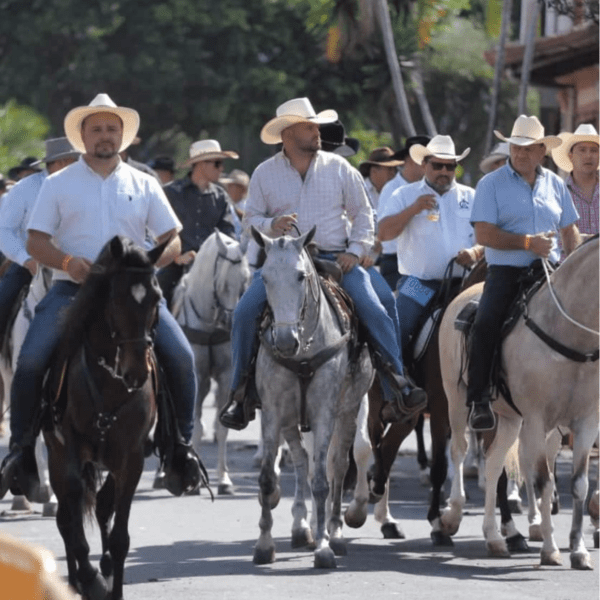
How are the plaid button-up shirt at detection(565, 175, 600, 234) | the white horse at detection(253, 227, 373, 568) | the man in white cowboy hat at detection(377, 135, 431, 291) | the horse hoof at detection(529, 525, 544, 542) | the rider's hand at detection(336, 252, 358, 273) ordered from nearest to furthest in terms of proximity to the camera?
the white horse at detection(253, 227, 373, 568) → the rider's hand at detection(336, 252, 358, 273) → the horse hoof at detection(529, 525, 544, 542) → the plaid button-up shirt at detection(565, 175, 600, 234) → the man in white cowboy hat at detection(377, 135, 431, 291)

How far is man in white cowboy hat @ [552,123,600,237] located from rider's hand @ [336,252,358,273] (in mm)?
2363

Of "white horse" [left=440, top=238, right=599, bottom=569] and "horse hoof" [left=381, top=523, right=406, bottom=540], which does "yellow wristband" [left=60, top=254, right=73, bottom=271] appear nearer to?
Result: "white horse" [left=440, top=238, right=599, bottom=569]

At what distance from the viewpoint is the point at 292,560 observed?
12.2 m

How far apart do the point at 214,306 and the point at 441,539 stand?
5.06m

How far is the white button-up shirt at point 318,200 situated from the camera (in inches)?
500

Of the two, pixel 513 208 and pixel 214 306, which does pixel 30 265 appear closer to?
pixel 513 208

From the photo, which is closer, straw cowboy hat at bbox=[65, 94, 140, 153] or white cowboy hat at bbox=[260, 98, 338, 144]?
straw cowboy hat at bbox=[65, 94, 140, 153]

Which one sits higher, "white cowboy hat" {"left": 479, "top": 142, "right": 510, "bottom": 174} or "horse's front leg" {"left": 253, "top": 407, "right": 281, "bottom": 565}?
"white cowboy hat" {"left": 479, "top": 142, "right": 510, "bottom": 174}

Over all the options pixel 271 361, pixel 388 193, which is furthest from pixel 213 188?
pixel 271 361

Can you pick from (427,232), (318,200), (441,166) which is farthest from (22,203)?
(441,166)

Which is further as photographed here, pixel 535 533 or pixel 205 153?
pixel 205 153

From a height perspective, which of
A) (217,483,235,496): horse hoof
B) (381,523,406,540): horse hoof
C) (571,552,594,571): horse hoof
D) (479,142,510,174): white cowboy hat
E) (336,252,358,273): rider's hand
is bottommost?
Result: (217,483,235,496): horse hoof

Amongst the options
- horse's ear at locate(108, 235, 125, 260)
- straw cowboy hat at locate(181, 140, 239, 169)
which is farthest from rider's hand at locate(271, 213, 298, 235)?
straw cowboy hat at locate(181, 140, 239, 169)

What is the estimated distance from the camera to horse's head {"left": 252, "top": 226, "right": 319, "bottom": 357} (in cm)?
1143
